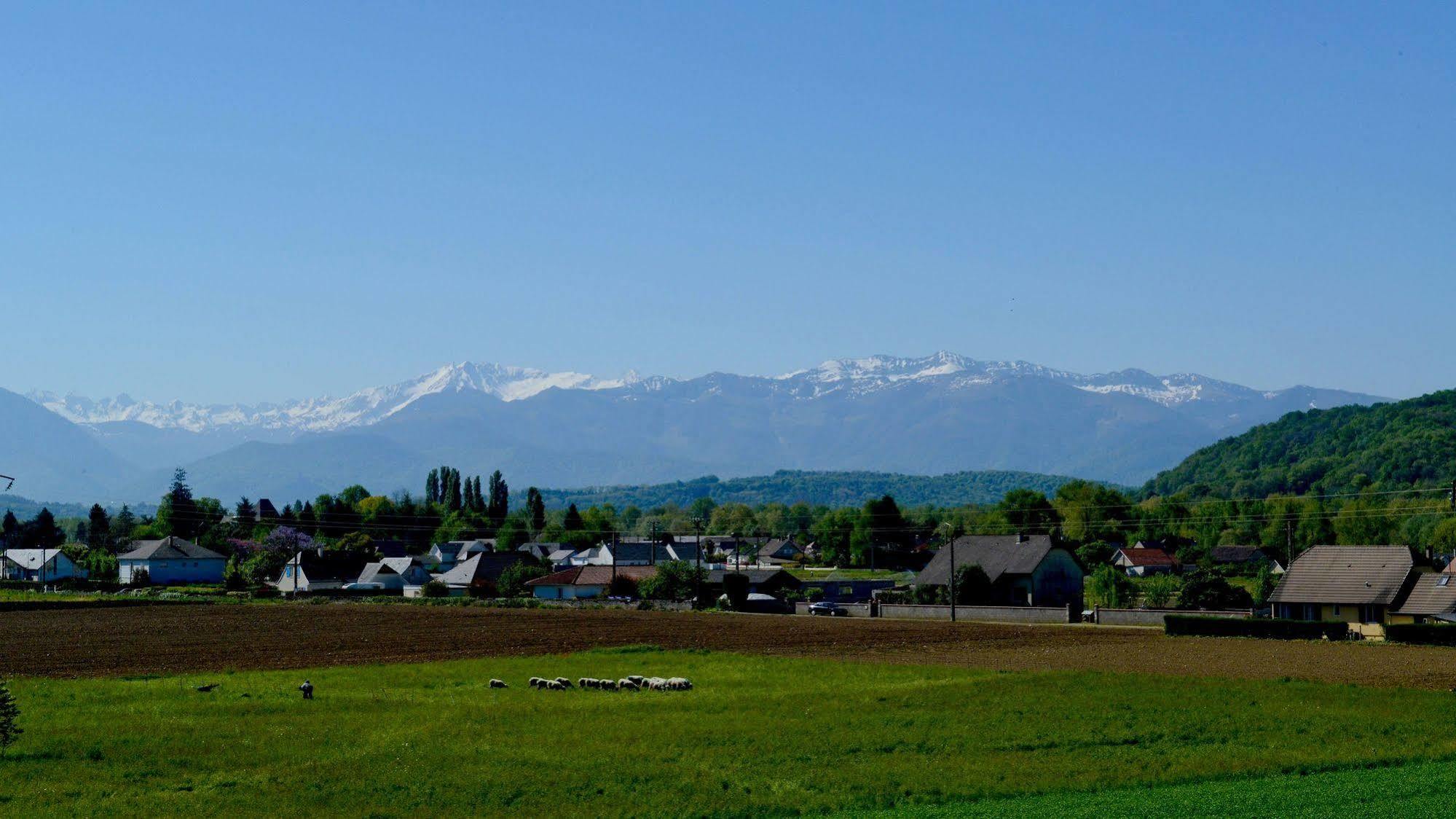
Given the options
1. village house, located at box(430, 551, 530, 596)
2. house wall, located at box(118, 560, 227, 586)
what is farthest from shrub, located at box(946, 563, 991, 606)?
house wall, located at box(118, 560, 227, 586)

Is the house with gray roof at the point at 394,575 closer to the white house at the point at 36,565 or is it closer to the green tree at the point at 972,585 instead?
the white house at the point at 36,565

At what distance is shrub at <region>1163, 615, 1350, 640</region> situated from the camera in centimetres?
6706

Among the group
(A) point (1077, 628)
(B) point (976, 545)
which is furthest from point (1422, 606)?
(B) point (976, 545)

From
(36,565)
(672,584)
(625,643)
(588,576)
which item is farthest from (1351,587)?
(36,565)

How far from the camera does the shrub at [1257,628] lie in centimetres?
6706

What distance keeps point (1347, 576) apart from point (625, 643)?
3968 centimetres

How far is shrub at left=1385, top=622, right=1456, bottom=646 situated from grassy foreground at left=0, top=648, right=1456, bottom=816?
964 inches

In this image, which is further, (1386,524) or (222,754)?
(1386,524)

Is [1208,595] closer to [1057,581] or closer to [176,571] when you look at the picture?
[1057,581]

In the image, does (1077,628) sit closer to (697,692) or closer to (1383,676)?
(1383,676)

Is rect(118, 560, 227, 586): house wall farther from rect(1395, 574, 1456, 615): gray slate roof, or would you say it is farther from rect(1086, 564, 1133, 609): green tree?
rect(1395, 574, 1456, 615): gray slate roof

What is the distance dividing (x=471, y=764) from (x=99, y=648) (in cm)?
3713

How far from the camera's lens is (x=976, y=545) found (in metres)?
105

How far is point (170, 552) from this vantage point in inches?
6294
